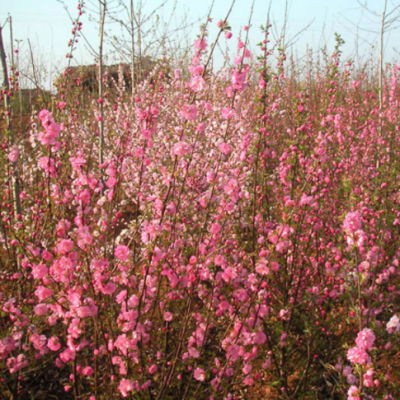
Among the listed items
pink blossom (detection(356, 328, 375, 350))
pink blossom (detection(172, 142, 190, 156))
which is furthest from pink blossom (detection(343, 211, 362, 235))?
pink blossom (detection(172, 142, 190, 156))

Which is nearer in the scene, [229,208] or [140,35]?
[229,208]

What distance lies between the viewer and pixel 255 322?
2.30 m

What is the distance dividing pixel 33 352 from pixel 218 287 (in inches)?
56.4

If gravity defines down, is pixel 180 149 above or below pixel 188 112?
below

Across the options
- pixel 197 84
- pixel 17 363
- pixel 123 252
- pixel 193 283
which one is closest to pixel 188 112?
pixel 197 84

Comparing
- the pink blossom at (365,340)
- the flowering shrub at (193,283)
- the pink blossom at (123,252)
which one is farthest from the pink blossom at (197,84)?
the pink blossom at (365,340)

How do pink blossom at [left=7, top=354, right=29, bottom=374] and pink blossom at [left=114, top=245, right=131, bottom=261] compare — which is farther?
pink blossom at [left=7, top=354, right=29, bottom=374]

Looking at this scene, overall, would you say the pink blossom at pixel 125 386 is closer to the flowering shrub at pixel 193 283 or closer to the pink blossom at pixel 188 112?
the flowering shrub at pixel 193 283

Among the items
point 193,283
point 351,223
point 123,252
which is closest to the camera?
point 351,223

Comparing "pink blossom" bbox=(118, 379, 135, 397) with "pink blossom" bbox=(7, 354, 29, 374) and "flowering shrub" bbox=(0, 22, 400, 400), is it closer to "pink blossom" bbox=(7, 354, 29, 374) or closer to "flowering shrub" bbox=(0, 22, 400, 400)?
"flowering shrub" bbox=(0, 22, 400, 400)

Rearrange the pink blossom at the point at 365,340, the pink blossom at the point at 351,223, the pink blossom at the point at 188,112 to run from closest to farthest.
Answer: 1. the pink blossom at the point at 365,340
2. the pink blossom at the point at 351,223
3. the pink blossom at the point at 188,112

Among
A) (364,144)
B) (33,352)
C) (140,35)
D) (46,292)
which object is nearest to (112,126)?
(140,35)

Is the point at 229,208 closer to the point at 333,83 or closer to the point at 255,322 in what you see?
the point at 255,322

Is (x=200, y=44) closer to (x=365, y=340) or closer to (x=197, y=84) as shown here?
(x=197, y=84)
